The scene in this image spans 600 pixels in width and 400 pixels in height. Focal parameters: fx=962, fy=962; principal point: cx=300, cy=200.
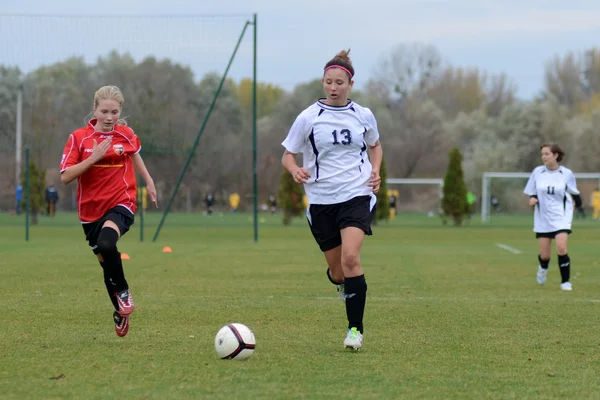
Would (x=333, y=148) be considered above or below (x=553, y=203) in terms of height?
above

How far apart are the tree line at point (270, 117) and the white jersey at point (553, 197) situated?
12885 millimetres

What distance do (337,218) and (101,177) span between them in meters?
1.87

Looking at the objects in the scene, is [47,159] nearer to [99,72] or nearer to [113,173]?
[99,72]

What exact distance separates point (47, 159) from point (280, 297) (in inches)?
813

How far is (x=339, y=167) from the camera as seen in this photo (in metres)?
7.37

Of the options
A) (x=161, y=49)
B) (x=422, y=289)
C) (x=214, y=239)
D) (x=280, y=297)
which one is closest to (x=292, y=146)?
(x=280, y=297)

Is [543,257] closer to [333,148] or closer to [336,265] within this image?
[336,265]

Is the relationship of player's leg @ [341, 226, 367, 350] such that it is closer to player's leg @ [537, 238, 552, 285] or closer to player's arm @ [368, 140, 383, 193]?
player's arm @ [368, 140, 383, 193]

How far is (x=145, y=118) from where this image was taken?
25.5 metres

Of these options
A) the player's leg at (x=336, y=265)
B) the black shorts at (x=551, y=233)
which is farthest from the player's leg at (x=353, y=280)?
the black shorts at (x=551, y=233)

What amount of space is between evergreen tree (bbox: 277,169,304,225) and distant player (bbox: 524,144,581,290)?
2586cm

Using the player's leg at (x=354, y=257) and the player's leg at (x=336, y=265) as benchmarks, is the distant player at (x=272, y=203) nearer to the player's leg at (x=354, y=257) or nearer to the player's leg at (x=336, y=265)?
the player's leg at (x=336, y=265)

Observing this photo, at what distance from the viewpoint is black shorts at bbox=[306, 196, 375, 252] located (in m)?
7.29

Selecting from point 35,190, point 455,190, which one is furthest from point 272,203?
point 35,190
